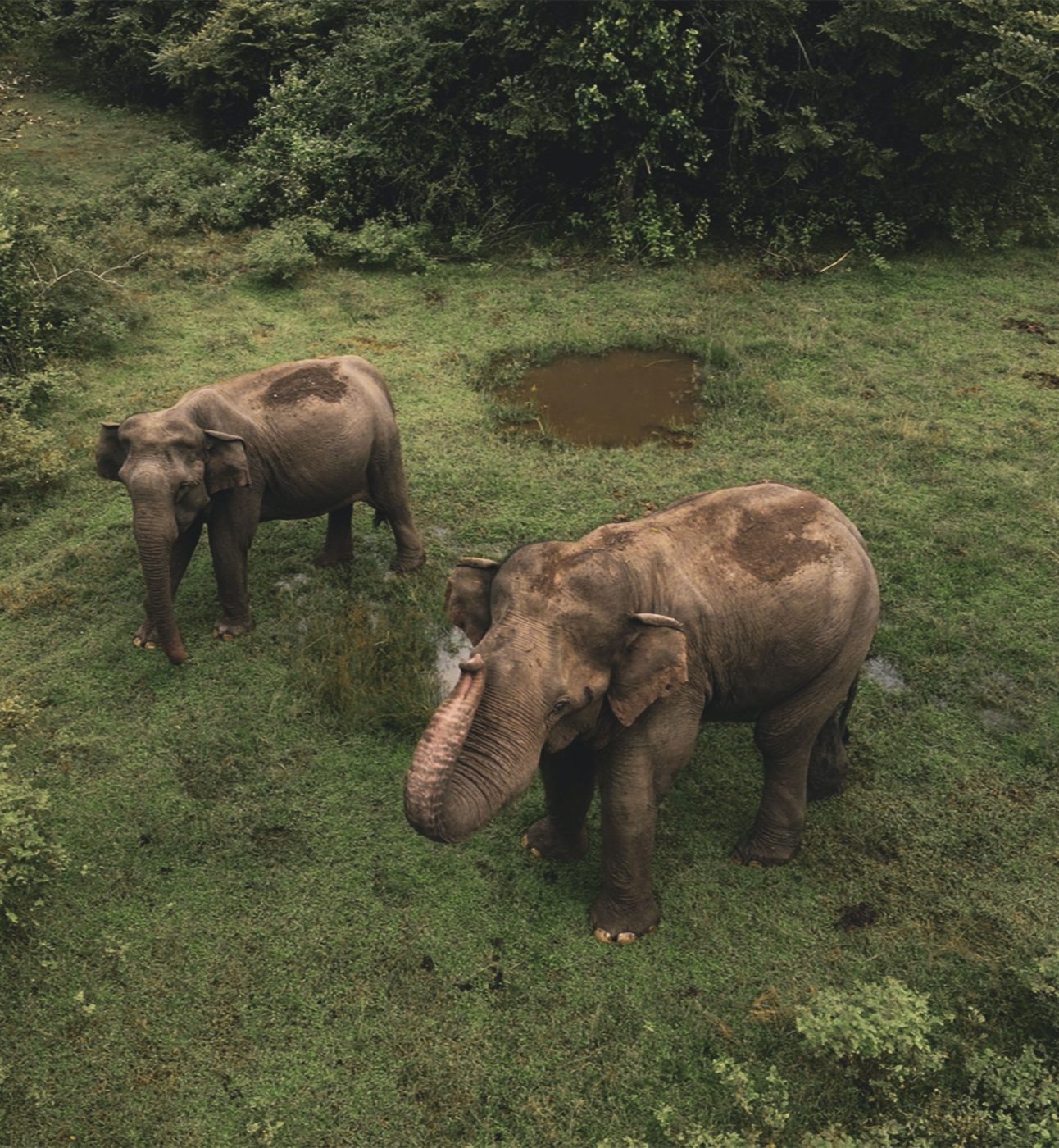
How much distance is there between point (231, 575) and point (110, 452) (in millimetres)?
1206

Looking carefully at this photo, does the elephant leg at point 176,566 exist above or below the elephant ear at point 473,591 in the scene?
below

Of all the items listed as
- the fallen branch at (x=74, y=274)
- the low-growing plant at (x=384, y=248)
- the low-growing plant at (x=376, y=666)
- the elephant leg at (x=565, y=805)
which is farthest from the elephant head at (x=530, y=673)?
the low-growing plant at (x=384, y=248)

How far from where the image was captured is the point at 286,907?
5.74 meters

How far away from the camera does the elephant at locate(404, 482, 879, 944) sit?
445 cm

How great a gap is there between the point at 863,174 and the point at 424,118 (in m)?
6.16

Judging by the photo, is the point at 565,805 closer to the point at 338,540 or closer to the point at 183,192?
the point at 338,540

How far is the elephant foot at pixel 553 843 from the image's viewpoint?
5945 millimetres

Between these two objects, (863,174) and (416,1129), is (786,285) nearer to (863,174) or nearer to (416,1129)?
(863,174)

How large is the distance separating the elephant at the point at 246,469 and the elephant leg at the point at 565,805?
307cm

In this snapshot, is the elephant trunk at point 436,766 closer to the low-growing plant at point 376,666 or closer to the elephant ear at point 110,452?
the low-growing plant at point 376,666

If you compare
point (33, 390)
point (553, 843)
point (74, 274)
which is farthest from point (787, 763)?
point (74, 274)

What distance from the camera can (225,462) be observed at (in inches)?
281

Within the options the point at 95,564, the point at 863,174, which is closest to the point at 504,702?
the point at 95,564

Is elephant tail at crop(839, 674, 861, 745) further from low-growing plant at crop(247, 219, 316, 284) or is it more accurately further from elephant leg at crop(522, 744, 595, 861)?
low-growing plant at crop(247, 219, 316, 284)
